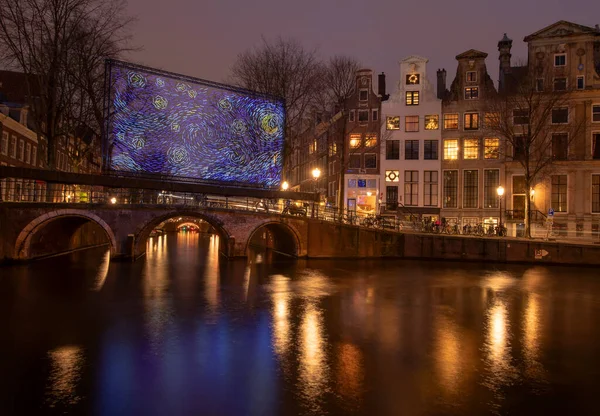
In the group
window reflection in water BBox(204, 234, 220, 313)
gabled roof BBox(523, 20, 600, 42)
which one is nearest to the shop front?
window reflection in water BBox(204, 234, 220, 313)

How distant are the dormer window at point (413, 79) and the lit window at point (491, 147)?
9.28 m

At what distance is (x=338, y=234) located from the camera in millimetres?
38656

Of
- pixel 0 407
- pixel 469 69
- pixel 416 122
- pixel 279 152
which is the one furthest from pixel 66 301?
pixel 469 69

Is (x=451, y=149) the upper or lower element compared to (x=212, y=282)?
upper

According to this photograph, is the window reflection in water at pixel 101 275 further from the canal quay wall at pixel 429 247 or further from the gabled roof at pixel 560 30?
the gabled roof at pixel 560 30

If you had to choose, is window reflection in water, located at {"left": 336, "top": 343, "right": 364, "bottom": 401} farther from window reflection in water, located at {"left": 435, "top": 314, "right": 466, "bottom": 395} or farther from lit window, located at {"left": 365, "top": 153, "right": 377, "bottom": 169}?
lit window, located at {"left": 365, "top": 153, "right": 377, "bottom": 169}

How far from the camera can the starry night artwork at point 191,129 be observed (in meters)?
31.2

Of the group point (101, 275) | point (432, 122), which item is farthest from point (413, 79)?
point (101, 275)

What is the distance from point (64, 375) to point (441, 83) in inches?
2005

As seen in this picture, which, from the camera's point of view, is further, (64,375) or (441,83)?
(441,83)

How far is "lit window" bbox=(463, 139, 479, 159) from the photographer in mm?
51844

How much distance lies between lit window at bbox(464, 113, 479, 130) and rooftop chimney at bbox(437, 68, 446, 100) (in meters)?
3.76

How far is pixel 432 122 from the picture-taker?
173ft

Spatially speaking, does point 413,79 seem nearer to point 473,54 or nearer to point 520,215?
point 473,54
